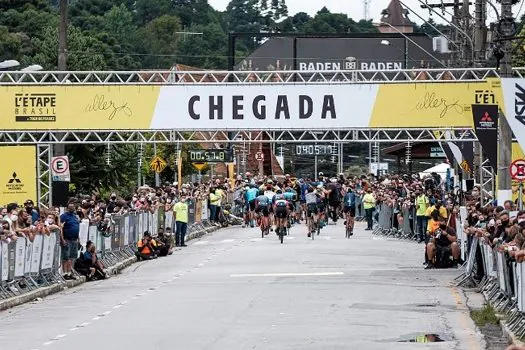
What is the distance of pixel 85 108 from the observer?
4112 cm

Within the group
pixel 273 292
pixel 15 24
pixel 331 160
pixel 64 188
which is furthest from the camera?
pixel 331 160

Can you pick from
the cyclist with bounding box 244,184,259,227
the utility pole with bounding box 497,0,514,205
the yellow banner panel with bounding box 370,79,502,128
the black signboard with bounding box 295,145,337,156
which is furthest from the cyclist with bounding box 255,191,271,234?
the black signboard with bounding box 295,145,337,156

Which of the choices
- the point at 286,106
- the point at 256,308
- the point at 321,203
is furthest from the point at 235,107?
the point at 256,308

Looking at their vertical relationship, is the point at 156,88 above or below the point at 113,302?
above

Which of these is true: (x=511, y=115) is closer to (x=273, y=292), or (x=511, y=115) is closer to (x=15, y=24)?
(x=273, y=292)

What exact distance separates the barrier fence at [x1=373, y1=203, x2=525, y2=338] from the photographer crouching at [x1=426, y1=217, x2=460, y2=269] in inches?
9.8

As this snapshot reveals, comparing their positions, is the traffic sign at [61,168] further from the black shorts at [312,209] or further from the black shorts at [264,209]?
the black shorts at [264,209]

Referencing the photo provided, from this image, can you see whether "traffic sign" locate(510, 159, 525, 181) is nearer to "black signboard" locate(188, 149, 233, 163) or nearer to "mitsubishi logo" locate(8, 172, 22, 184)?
"mitsubishi logo" locate(8, 172, 22, 184)

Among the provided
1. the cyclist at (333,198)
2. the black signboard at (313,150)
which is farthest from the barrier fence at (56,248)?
the black signboard at (313,150)

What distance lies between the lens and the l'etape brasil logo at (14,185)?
42.0 meters

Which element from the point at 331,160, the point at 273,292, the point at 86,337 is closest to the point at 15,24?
the point at 331,160

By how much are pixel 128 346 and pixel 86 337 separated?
1487mm

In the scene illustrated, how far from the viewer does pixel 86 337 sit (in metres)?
19.4

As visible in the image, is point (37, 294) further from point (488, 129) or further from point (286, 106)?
point (286, 106)
